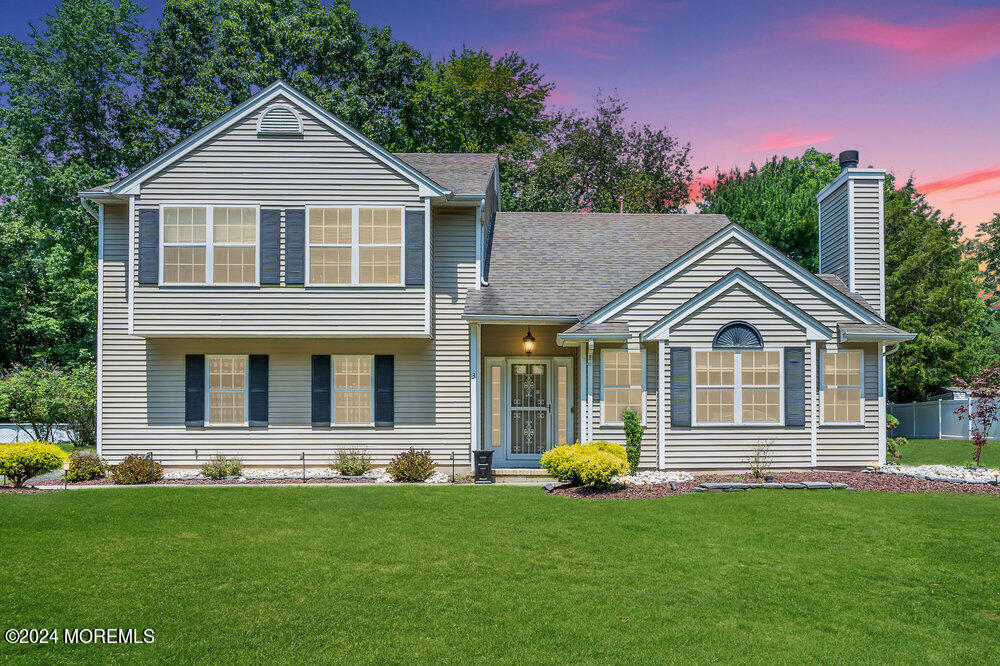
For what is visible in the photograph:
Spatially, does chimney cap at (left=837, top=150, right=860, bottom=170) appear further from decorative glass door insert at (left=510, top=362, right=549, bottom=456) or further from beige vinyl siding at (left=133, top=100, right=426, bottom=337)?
beige vinyl siding at (left=133, top=100, right=426, bottom=337)

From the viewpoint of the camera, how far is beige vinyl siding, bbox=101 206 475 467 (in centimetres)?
1562

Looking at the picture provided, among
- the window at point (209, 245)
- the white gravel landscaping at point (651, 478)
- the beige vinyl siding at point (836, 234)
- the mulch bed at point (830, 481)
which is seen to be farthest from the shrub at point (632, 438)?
the window at point (209, 245)

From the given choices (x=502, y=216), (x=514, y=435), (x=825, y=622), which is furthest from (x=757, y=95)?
(x=825, y=622)

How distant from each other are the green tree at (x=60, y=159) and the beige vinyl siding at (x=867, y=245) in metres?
27.5

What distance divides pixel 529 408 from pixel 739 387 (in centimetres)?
492

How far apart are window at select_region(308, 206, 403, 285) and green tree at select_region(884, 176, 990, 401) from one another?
26.2 metres

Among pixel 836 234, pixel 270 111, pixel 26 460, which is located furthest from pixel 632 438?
pixel 26 460

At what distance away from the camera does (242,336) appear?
49.0 feet

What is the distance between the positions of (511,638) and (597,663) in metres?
0.79

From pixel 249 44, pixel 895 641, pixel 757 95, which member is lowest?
pixel 895 641

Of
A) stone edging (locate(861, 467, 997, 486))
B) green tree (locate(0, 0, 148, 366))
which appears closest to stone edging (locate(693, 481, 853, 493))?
stone edging (locate(861, 467, 997, 486))

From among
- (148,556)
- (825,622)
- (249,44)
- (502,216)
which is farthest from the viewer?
(249,44)

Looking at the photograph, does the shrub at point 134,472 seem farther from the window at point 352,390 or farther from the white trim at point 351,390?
the window at point 352,390

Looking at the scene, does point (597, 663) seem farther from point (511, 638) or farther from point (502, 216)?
point (502, 216)
